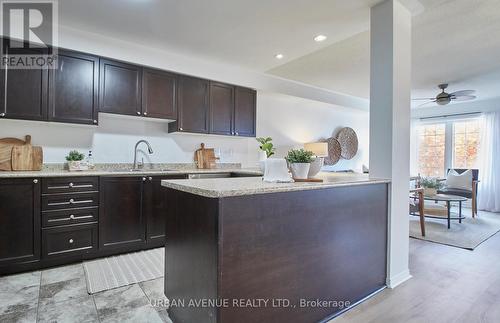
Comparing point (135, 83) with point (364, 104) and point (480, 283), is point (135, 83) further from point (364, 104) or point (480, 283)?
point (364, 104)

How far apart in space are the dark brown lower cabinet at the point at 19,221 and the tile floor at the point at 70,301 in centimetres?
19

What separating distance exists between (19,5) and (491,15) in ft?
14.9

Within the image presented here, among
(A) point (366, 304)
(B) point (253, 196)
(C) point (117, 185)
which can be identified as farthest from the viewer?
(C) point (117, 185)

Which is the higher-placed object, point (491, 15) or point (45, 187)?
point (491, 15)

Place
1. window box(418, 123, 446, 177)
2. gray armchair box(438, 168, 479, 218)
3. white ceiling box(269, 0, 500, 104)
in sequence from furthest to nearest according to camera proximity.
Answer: window box(418, 123, 446, 177) → gray armchair box(438, 168, 479, 218) → white ceiling box(269, 0, 500, 104)

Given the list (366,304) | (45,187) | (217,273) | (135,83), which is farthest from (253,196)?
(135,83)

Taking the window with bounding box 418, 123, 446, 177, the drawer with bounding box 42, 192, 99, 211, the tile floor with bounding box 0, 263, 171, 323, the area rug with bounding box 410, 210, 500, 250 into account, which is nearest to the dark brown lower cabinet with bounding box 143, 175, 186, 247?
the drawer with bounding box 42, 192, 99, 211

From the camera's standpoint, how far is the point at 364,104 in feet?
20.7

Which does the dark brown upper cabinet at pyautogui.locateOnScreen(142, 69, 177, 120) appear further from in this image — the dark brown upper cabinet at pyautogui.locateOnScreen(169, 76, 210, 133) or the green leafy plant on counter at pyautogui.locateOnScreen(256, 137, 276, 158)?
the green leafy plant on counter at pyautogui.locateOnScreen(256, 137, 276, 158)

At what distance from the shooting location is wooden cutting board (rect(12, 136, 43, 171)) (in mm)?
2693

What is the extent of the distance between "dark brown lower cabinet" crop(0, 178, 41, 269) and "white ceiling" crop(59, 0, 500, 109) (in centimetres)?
174

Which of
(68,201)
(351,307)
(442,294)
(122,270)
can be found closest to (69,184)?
(68,201)

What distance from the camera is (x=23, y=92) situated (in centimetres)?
259

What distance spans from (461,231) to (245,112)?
3813 millimetres
